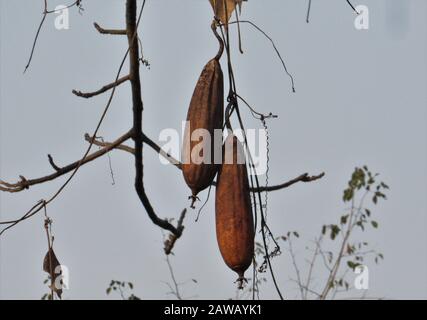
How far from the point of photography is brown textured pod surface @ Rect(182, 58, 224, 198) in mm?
572

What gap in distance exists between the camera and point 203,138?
1.89ft

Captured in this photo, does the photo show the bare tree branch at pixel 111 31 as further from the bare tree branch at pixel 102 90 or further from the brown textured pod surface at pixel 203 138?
the brown textured pod surface at pixel 203 138

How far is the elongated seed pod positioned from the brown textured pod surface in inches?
0.5

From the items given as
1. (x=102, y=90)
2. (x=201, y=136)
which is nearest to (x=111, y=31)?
(x=102, y=90)

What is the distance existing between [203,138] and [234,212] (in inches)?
2.4

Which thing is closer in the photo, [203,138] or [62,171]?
[203,138]

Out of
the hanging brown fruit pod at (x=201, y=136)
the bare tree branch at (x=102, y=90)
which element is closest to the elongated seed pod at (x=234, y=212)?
the hanging brown fruit pod at (x=201, y=136)

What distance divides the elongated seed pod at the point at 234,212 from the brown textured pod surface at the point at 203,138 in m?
0.01

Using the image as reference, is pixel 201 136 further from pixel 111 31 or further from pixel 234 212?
pixel 111 31

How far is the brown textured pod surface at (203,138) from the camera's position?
572 mm

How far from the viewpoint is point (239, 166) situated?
603 millimetres
